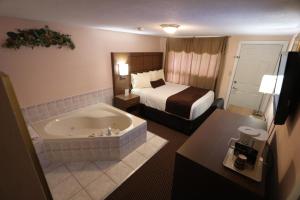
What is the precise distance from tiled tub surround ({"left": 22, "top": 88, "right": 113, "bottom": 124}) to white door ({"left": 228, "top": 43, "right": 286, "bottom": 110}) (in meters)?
3.38

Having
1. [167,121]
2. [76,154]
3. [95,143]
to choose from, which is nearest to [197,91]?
[167,121]

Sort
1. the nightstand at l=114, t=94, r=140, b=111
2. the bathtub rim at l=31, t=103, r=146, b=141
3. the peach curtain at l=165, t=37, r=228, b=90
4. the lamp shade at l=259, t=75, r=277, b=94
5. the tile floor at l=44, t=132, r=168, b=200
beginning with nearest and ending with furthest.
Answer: the tile floor at l=44, t=132, r=168, b=200, the bathtub rim at l=31, t=103, r=146, b=141, the lamp shade at l=259, t=75, r=277, b=94, the nightstand at l=114, t=94, r=140, b=111, the peach curtain at l=165, t=37, r=228, b=90

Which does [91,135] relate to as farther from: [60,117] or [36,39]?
[36,39]

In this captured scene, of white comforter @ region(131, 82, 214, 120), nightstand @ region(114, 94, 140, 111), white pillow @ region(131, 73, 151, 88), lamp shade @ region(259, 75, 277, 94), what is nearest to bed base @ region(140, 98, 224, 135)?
white comforter @ region(131, 82, 214, 120)

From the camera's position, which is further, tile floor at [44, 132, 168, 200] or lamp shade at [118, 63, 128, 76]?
lamp shade at [118, 63, 128, 76]

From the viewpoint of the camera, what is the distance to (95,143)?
7.27 ft

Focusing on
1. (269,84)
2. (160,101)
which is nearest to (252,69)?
(269,84)

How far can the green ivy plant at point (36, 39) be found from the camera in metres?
2.03

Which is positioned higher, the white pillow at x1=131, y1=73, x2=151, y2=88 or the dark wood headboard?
the dark wood headboard

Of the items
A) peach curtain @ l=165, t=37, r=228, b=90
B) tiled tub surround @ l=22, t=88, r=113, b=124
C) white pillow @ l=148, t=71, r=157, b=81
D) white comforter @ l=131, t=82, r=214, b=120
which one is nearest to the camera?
tiled tub surround @ l=22, t=88, r=113, b=124

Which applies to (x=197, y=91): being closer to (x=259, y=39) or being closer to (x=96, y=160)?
(x=259, y=39)

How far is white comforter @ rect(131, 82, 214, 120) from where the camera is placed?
10.2 feet

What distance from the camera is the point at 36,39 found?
87.2 inches

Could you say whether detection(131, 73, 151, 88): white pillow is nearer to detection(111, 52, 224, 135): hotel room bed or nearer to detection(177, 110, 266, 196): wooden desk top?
detection(111, 52, 224, 135): hotel room bed
